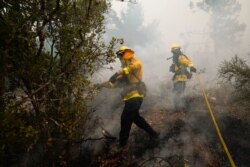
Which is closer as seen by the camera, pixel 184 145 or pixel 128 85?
pixel 128 85

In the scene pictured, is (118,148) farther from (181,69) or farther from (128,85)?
(181,69)

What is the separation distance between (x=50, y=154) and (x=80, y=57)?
1.64 meters

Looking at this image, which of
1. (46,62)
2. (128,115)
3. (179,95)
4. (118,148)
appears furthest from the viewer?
(179,95)

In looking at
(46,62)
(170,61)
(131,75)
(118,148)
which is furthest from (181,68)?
(170,61)

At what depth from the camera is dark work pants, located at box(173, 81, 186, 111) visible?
30.0 feet

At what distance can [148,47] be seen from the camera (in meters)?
33.2

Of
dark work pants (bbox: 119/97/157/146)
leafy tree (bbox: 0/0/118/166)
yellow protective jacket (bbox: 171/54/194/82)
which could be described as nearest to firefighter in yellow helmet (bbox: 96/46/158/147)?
dark work pants (bbox: 119/97/157/146)

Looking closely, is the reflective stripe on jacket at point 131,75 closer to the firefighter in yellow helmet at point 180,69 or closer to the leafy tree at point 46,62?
the leafy tree at point 46,62

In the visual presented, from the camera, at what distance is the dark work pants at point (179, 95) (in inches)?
360

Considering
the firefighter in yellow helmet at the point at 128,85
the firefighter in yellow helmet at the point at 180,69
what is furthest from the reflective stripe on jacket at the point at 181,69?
the firefighter in yellow helmet at the point at 128,85

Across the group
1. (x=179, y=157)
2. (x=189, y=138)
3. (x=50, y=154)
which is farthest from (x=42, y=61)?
(x=189, y=138)

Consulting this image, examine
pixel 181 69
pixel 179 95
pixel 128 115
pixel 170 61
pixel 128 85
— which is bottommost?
A: pixel 128 115

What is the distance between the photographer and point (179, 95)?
372 inches

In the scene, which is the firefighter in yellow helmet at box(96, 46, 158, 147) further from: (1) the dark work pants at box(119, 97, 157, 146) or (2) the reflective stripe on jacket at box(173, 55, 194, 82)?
(2) the reflective stripe on jacket at box(173, 55, 194, 82)
